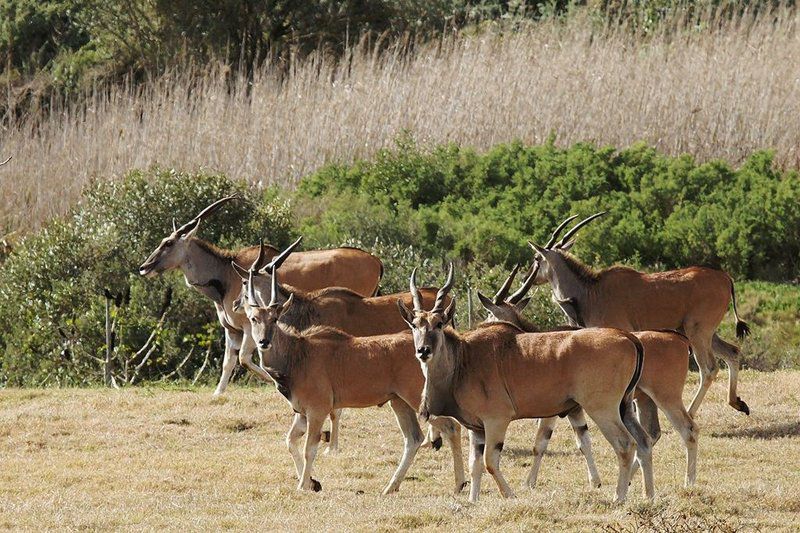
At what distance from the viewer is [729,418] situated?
42.9ft

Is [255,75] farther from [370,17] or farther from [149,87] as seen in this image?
[370,17]

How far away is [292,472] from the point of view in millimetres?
10703

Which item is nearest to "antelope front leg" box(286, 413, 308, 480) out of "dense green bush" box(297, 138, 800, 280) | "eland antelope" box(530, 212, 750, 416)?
"eland antelope" box(530, 212, 750, 416)

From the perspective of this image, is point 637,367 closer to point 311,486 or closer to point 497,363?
point 497,363

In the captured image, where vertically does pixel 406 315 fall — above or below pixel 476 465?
above

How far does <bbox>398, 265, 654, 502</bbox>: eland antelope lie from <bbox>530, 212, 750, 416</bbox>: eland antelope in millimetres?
3057

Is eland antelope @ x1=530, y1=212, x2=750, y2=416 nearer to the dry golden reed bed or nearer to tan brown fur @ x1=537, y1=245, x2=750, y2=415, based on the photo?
tan brown fur @ x1=537, y1=245, x2=750, y2=415

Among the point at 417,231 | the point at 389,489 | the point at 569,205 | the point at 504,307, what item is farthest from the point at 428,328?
the point at 569,205

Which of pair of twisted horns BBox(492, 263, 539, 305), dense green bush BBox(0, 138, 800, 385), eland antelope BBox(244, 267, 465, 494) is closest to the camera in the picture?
eland antelope BBox(244, 267, 465, 494)

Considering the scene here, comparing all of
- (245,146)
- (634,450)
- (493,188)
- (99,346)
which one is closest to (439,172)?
(493,188)

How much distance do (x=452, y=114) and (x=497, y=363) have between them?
13.0 m

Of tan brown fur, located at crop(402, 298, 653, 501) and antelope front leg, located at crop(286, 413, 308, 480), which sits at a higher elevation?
tan brown fur, located at crop(402, 298, 653, 501)

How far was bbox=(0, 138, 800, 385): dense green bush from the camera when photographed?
1661cm

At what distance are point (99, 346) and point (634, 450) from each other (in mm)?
8584
